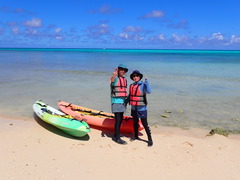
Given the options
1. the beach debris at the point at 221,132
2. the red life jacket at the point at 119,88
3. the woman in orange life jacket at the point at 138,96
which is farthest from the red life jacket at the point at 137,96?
the beach debris at the point at 221,132

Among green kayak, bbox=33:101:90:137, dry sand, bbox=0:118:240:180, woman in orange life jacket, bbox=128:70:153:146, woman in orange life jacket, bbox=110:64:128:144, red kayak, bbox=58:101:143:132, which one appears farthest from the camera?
red kayak, bbox=58:101:143:132

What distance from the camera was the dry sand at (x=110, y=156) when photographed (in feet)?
13.2

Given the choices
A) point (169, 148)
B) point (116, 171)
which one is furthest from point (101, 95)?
point (116, 171)

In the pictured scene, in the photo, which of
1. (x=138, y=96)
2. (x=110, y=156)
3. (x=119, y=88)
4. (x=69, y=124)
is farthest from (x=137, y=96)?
(x=69, y=124)

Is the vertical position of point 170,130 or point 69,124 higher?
point 69,124

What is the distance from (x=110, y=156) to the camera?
4.66 meters

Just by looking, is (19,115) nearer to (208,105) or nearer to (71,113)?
(71,113)

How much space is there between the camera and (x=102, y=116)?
6547mm

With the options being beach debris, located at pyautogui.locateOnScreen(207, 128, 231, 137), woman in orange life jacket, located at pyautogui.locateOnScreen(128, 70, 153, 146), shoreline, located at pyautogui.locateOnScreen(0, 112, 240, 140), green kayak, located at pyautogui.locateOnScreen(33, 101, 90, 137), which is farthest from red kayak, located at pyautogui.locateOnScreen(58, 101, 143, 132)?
beach debris, located at pyautogui.locateOnScreen(207, 128, 231, 137)

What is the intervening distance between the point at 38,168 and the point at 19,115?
3.65 meters

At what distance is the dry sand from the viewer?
4.03m

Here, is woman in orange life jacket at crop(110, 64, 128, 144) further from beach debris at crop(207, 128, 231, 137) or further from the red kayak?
beach debris at crop(207, 128, 231, 137)

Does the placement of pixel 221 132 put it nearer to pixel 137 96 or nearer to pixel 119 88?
pixel 137 96

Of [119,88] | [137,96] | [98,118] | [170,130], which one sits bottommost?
[170,130]
